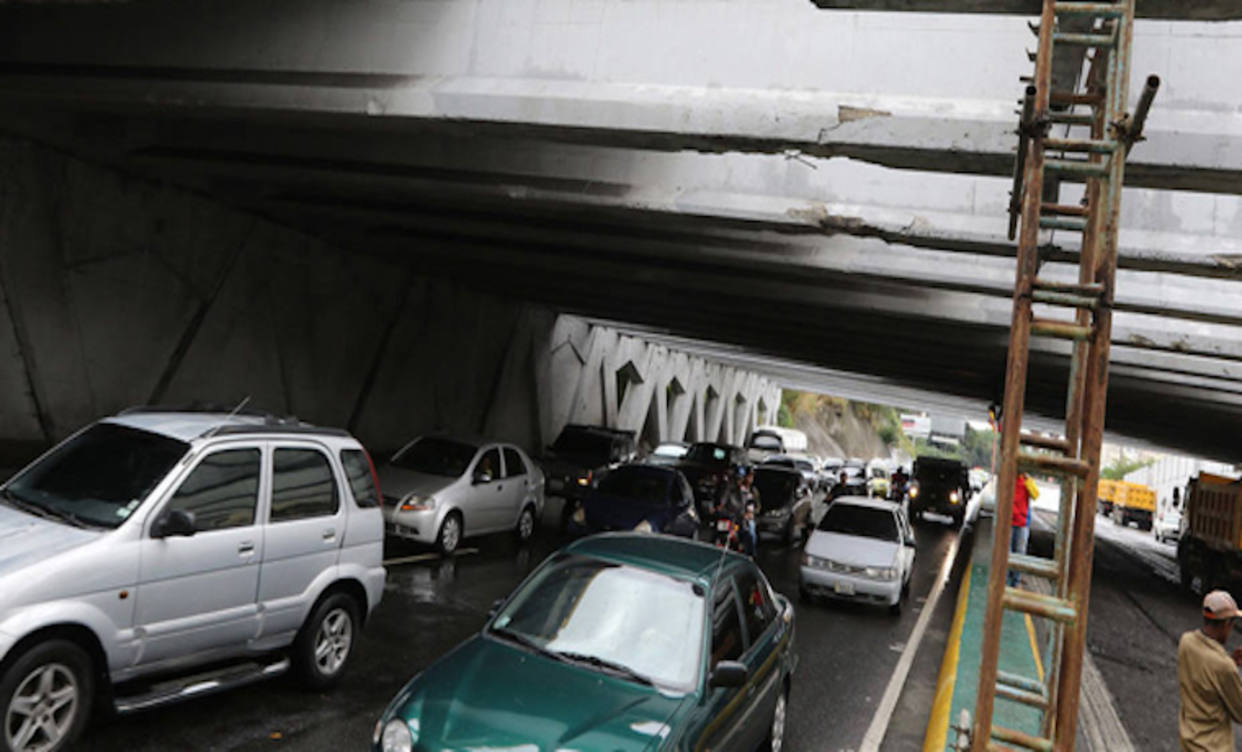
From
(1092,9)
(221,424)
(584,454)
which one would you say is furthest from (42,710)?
(584,454)

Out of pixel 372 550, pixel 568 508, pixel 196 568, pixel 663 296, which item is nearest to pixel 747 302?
pixel 663 296

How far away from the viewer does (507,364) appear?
91.2 ft

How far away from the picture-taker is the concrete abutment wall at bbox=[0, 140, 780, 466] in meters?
13.0

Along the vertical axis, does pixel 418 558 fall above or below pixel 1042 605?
below

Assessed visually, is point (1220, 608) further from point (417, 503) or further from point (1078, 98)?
point (417, 503)

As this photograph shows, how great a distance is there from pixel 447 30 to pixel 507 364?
65.3ft

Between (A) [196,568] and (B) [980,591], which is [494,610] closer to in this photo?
(A) [196,568]

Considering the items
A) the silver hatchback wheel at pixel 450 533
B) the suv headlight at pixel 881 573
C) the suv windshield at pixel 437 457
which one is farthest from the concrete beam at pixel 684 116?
the suv headlight at pixel 881 573

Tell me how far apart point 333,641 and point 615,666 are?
2.87m

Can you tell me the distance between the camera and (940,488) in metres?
26.6

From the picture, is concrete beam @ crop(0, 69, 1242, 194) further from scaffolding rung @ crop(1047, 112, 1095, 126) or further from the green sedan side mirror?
the green sedan side mirror

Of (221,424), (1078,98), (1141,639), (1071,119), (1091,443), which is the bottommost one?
(1141,639)

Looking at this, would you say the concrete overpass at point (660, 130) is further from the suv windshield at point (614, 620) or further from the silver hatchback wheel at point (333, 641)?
the silver hatchback wheel at point (333, 641)

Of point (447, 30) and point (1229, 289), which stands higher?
point (447, 30)
